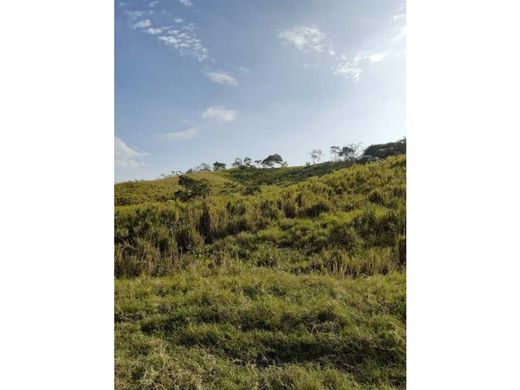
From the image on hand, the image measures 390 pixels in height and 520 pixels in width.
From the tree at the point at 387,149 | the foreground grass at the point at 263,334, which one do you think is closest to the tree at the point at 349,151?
the tree at the point at 387,149

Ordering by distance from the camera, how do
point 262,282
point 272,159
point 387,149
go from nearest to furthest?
point 262,282
point 272,159
point 387,149

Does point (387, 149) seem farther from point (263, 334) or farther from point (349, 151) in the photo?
point (263, 334)

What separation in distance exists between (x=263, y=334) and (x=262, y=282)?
654 mm

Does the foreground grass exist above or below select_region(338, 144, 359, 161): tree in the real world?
below

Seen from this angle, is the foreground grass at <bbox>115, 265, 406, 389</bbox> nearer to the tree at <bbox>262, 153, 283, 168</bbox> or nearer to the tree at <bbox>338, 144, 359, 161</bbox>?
the tree at <bbox>262, 153, 283, 168</bbox>

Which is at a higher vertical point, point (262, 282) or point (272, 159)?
point (272, 159)

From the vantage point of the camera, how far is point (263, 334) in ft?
7.65

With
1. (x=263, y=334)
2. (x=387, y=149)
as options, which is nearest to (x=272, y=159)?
(x=263, y=334)

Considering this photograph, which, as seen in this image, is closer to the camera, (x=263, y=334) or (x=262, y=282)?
(x=263, y=334)

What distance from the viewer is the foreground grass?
204cm

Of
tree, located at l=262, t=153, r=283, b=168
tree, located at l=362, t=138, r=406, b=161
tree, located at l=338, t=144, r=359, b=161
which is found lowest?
tree, located at l=262, t=153, r=283, b=168

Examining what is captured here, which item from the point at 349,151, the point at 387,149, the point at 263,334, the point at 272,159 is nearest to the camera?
the point at 263,334

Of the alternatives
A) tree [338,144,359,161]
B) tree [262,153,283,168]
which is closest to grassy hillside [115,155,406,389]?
tree [338,144,359,161]
